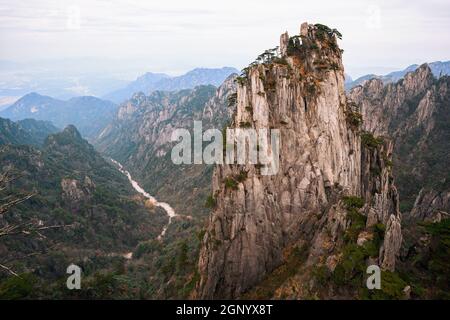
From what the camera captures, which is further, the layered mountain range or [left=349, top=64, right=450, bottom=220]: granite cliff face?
[left=349, top=64, right=450, bottom=220]: granite cliff face

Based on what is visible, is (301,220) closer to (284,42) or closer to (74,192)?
→ (284,42)

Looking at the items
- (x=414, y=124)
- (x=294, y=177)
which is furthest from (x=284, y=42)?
(x=414, y=124)

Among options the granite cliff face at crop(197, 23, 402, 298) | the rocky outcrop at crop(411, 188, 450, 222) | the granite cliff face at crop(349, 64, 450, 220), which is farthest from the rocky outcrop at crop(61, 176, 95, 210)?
the rocky outcrop at crop(411, 188, 450, 222)

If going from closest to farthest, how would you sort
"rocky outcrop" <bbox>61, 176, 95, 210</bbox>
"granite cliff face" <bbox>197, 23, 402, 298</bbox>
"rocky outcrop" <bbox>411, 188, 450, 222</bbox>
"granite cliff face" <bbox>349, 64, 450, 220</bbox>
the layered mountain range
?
the layered mountain range
"granite cliff face" <bbox>197, 23, 402, 298</bbox>
"rocky outcrop" <bbox>411, 188, 450, 222</bbox>
"granite cliff face" <bbox>349, 64, 450, 220</bbox>
"rocky outcrop" <bbox>61, 176, 95, 210</bbox>

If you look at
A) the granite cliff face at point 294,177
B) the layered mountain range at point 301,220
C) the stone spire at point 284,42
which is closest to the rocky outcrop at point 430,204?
the layered mountain range at point 301,220

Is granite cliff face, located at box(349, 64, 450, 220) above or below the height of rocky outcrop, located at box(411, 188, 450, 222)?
above

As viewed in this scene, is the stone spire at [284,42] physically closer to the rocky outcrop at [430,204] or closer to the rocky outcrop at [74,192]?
the rocky outcrop at [430,204]

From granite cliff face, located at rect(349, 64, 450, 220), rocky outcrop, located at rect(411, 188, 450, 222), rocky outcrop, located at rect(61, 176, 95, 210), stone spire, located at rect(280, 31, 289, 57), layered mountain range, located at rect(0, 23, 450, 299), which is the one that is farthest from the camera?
rocky outcrop, located at rect(61, 176, 95, 210)

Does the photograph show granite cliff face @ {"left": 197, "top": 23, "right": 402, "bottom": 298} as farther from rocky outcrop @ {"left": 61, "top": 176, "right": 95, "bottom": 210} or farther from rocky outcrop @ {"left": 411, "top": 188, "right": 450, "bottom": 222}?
rocky outcrop @ {"left": 61, "top": 176, "right": 95, "bottom": 210}
